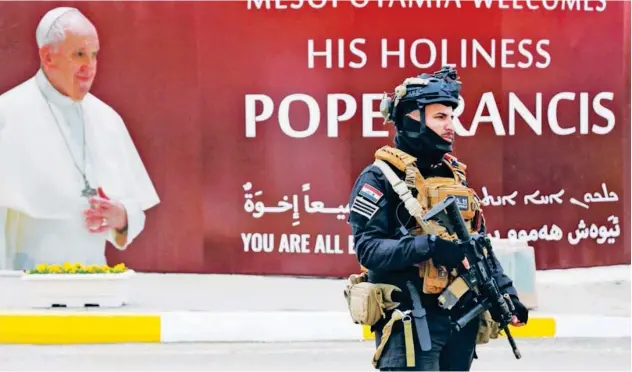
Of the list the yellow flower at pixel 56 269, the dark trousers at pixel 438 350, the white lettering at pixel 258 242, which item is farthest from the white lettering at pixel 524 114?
the dark trousers at pixel 438 350

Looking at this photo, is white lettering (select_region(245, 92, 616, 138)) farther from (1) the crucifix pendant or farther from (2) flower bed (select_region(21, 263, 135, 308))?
(2) flower bed (select_region(21, 263, 135, 308))

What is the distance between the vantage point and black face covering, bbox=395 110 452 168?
5.30 metres

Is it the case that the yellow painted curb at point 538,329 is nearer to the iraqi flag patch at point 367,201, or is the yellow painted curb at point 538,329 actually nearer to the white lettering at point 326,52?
the white lettering at point 326,52

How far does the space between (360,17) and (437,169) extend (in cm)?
656

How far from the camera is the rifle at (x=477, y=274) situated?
5.18 m

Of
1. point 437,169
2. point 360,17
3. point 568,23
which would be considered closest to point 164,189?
point 360,17

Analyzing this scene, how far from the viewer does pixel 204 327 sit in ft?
32.7

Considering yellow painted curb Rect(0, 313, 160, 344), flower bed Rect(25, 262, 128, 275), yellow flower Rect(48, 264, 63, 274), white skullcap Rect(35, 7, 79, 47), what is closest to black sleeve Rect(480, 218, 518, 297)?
yellow painted curb Rect(0, 313, 160, 344)

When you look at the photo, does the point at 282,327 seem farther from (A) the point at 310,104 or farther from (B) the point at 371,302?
(B) the point at 371,302

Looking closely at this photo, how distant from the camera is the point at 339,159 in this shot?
39.4 feet

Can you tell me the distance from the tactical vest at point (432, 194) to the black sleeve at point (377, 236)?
0.09 metres

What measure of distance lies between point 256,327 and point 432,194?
4.95 metres

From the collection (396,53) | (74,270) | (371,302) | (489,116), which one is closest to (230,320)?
(74,270)

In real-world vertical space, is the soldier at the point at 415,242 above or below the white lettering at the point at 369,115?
below
